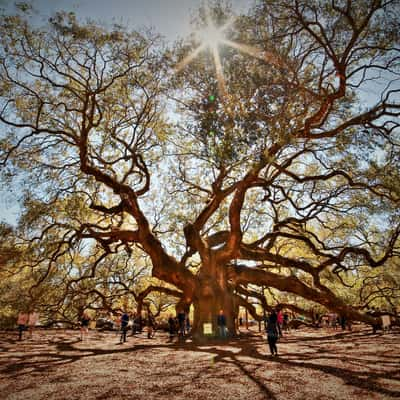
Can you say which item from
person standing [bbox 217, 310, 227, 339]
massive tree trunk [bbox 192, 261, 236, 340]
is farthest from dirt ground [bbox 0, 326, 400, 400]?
massive tree trunk [bbox 192, 261, 236, 340]

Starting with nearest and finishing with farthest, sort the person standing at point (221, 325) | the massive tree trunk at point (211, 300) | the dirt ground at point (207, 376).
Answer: the dirt ground at point (207, 376)
the person standing at point (221, 325)
the massive tree trunk at point (211, 300)

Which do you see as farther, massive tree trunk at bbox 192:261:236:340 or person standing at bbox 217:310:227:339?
massive tree trunk at bbox 192:261:236:340

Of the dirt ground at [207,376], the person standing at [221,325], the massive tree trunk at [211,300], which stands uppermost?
the massive tree trunk at [211,300]

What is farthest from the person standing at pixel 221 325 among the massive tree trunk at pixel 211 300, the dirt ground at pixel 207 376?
the dirt ground at pixel 207 376

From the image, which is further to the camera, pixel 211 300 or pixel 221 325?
pixel 211 300

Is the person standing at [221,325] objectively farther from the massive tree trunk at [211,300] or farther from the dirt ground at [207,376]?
the dirt ground at [207,376]

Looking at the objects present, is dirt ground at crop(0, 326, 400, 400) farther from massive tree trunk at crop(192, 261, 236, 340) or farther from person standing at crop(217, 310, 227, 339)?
massive tree trunk at crop(192, 261, 236, 340)

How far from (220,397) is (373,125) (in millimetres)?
11022

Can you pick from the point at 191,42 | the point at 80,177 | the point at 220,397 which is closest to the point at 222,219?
the point at 80,177

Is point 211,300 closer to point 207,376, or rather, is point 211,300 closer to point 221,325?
point 221,325

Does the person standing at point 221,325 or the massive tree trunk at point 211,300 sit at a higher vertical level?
the massive tree trunk at point 211,300

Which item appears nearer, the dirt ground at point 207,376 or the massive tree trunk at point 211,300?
the dirt ground at point 207,376

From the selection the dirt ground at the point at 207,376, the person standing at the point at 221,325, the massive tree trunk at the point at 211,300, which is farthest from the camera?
the massive tree trunk at the point at 211,300

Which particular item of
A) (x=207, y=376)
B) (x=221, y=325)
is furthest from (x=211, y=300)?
(x=207, y=376)
